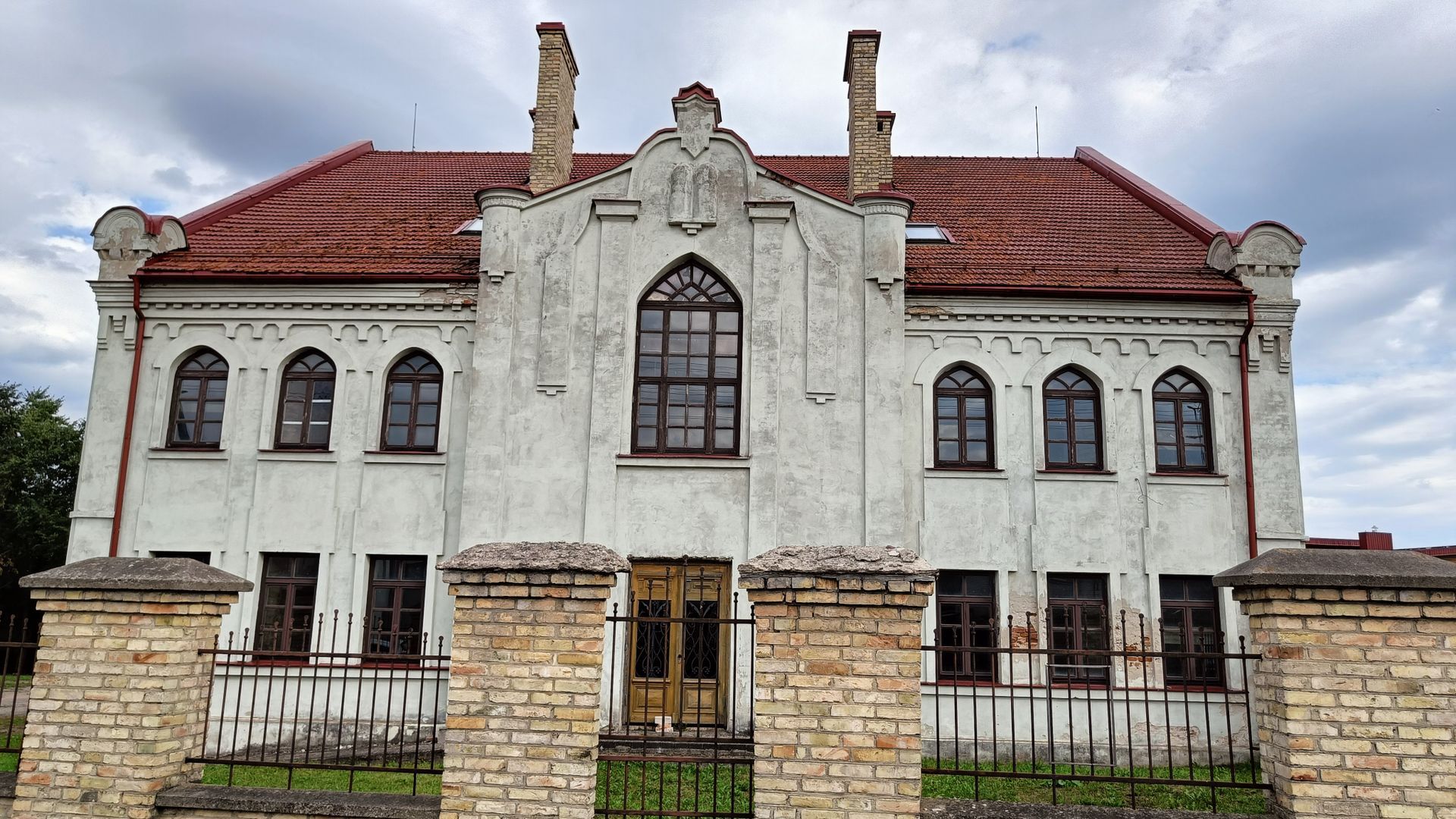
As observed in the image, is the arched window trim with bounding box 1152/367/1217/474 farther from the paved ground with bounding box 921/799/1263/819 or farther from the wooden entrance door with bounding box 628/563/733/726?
the paved ground with bounding box 921/799/1263/819

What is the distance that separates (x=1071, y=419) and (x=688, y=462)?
5.23 metres

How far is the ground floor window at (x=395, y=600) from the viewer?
12453 millimetres

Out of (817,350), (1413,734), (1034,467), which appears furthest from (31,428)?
(1413,734)

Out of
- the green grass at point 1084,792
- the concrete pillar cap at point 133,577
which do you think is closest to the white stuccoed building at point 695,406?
the green grass at point 1084,792

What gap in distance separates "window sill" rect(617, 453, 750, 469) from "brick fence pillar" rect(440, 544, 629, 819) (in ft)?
21.4

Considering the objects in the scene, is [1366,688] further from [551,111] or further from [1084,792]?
[551,111]

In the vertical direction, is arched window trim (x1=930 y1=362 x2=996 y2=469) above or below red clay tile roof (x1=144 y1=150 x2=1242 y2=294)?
below

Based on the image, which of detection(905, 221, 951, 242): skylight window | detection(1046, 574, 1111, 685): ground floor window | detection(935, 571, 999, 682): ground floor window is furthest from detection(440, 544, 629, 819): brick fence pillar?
detection(905, 221, 951, 242): skylight window

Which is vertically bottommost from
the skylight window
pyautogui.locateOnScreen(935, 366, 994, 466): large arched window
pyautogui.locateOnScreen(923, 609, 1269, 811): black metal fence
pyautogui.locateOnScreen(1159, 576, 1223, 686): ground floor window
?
pyautogui.locateOnScreen(923, 609, 1269, 811): black metal fence

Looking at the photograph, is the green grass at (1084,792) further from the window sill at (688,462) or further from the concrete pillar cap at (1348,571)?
the window sill at (688,462)

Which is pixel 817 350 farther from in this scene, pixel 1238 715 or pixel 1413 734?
pixel 1413 734

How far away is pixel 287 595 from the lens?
41.5ft

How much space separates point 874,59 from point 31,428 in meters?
26.8

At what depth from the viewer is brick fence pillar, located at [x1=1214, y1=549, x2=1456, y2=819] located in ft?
16.7
